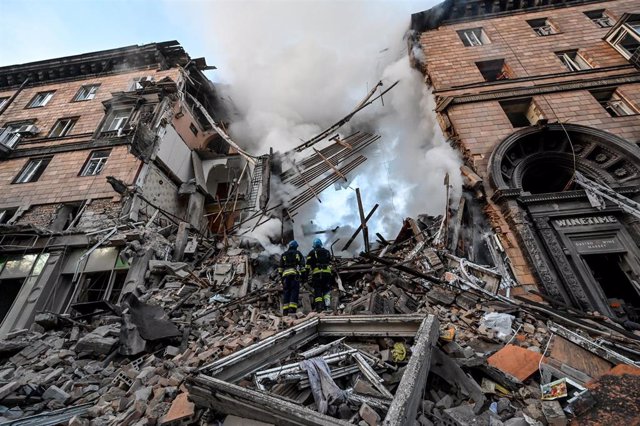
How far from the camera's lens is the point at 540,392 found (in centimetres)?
321

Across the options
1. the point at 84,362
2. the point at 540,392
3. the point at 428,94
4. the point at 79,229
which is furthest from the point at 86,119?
the point at 540,392

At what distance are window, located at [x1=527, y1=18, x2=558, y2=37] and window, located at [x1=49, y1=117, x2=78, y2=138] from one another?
83.7ft

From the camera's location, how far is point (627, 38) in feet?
35.6

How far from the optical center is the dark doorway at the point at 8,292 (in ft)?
33.3

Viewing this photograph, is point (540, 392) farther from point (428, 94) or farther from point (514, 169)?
point (428, 94)

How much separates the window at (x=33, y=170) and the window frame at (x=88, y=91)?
16.0ft

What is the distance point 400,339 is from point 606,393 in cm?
221

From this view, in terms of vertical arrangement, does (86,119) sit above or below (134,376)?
above

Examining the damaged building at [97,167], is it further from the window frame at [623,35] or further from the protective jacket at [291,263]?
the window frame at [623,35]

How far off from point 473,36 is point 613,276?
12.3 meters

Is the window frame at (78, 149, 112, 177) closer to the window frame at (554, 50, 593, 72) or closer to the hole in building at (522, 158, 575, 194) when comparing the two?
the hole in building at (522, 158, 575, 194)

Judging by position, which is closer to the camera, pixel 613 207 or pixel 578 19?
pixel 613 207

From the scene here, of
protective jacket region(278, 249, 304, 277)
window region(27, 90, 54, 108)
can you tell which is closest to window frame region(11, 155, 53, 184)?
window region(27, 90, 54, 108)

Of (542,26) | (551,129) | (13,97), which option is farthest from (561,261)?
(13,97)
